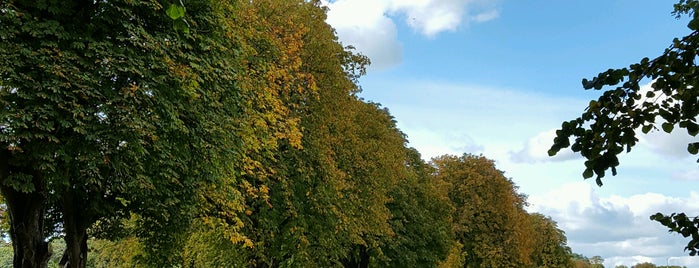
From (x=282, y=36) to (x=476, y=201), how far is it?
97.1 ft

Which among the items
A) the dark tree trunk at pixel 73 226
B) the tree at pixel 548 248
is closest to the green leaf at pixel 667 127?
the dark tree trunk at pixel 73 226

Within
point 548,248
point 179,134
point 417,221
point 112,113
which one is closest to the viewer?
point 112,113

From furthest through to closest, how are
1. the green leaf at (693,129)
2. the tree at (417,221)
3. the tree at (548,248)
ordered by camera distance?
the tree at (548,248) → the tree at (417,221) → the green leaf at (693,129)

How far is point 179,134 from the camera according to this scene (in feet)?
42.3

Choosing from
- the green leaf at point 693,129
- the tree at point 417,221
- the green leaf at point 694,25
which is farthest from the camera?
the tree at point 417,221

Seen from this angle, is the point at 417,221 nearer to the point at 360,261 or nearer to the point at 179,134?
the point at 360,261

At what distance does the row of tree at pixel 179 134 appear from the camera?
10562 mm

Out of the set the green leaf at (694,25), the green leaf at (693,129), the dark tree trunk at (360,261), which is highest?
the dark tree trunk at (360,261)

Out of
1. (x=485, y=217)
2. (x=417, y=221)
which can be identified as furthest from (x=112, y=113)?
(x=485, y=217)

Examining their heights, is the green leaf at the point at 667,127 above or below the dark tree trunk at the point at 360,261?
below

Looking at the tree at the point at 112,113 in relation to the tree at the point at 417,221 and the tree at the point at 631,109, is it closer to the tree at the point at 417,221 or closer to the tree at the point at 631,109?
the tree at the point at 631,109

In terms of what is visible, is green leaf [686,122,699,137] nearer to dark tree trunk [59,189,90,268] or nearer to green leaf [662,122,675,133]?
green leaf [662,122,675,133]

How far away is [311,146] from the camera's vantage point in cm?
2045

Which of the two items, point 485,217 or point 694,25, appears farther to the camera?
point 485,217
